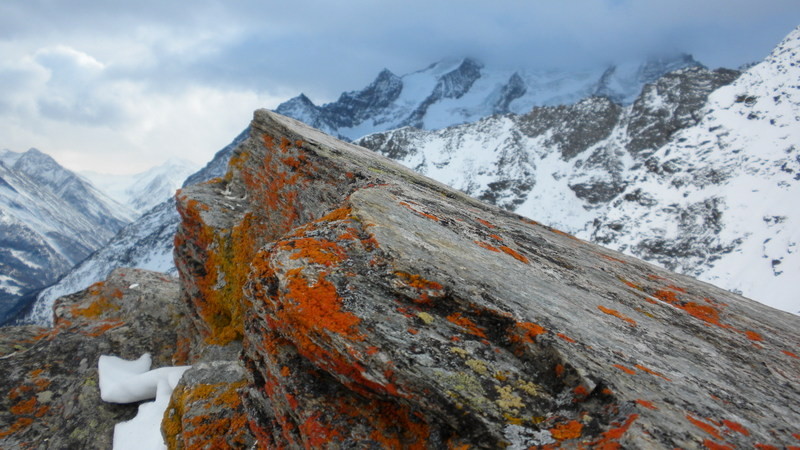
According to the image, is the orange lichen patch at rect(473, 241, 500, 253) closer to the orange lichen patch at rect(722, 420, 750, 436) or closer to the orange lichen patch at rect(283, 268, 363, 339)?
the orange lichen patch at rect(283, 268, 363, 339)

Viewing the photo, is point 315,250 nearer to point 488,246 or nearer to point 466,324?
point 466,324

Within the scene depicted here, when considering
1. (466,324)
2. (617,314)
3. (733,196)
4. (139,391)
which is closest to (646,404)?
(466,324)

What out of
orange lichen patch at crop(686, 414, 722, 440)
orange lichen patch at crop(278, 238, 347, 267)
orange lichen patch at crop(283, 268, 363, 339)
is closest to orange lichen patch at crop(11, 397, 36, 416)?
orange lichen patch at crop(278, 238, 347, 267)

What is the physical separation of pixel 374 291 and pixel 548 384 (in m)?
2.48

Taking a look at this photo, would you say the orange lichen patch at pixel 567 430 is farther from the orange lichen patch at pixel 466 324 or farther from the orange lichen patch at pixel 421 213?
the orange lichen patch at pixel 421 213

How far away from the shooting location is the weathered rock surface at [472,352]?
460 centimetres

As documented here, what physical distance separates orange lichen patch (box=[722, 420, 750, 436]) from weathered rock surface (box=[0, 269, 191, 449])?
14608 millimetres

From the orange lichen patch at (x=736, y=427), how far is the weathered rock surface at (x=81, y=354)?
1461cm

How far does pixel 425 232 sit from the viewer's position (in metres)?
7.32

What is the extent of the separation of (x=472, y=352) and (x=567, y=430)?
1.32 meters

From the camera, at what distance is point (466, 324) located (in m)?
5.46

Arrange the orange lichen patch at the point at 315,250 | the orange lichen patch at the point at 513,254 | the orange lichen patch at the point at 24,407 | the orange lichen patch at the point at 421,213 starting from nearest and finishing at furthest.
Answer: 1. the orange lichen patch at the point at 315,250
2. the orange lichen patch at the point at 513,254
3. the orange lichen patch at the point at 421,213
4. the orange lichen patch at the point at 24,407

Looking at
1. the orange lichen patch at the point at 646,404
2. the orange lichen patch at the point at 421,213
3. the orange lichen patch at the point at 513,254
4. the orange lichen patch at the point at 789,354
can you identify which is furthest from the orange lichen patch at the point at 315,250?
the orange lichen patch at the point at 789,354

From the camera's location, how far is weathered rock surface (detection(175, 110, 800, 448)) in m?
4.60
